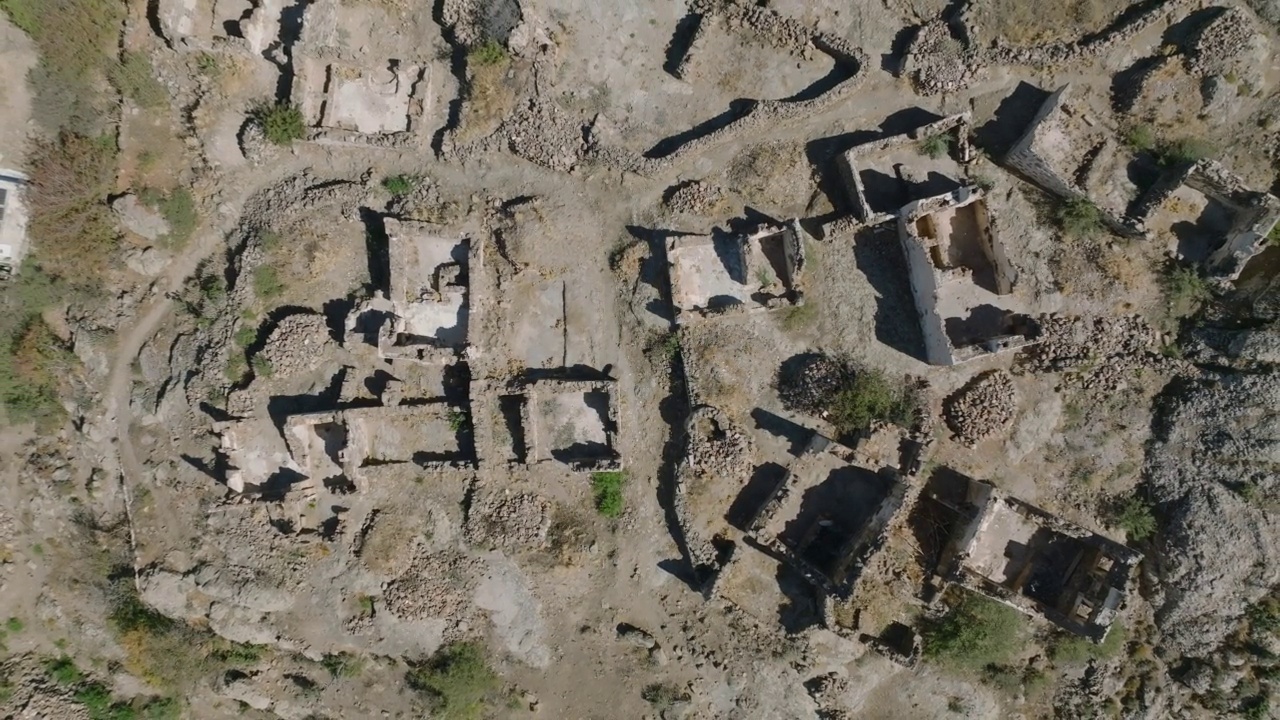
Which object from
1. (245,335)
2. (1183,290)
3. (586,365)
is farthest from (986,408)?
(245,335)

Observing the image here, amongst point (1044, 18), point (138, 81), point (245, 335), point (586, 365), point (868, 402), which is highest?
point (1044, 18)

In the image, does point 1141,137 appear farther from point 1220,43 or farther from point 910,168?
point 910,168

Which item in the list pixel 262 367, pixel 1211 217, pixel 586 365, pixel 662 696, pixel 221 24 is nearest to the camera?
pixel 1211 217

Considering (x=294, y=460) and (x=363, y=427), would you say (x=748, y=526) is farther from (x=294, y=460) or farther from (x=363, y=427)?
(x=294, y=460)

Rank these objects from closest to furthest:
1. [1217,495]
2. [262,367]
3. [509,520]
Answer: [1217,495] → [262,367] → [509,520]

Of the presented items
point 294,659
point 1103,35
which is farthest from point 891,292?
point 294,659

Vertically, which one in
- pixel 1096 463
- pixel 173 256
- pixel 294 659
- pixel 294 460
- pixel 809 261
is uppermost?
pixel 809 261
